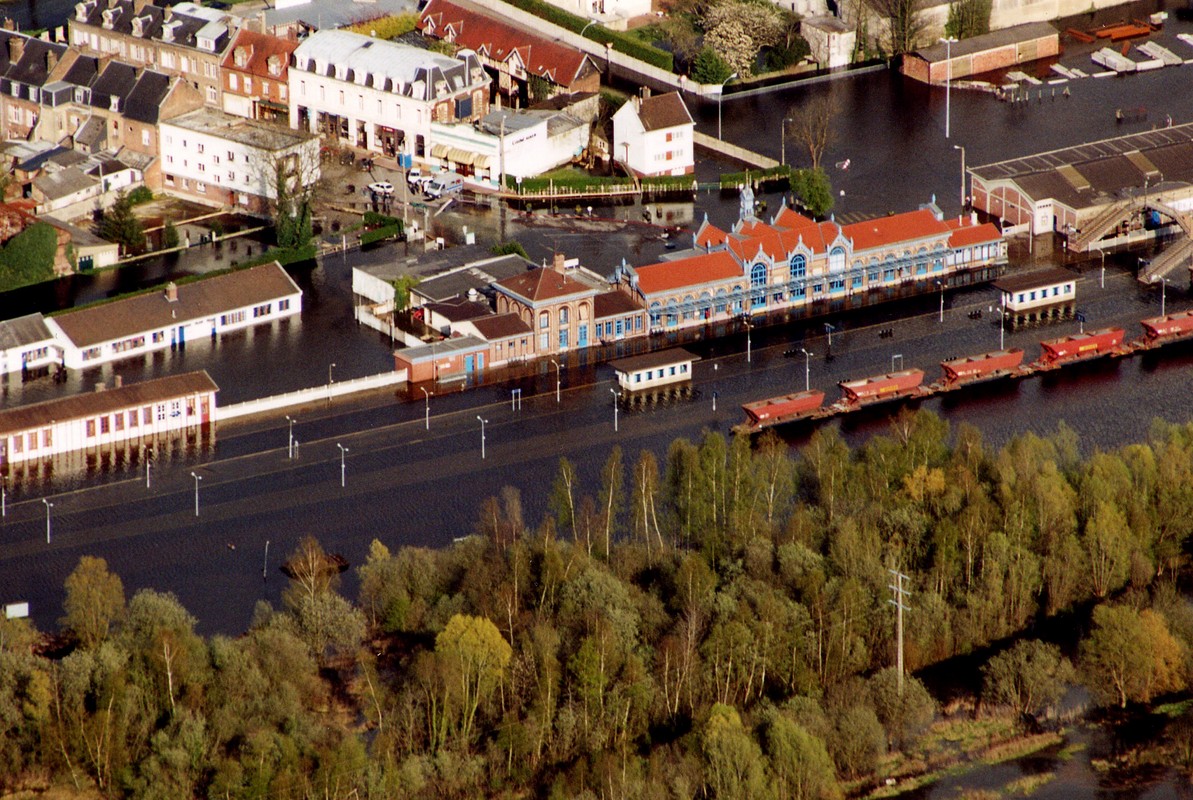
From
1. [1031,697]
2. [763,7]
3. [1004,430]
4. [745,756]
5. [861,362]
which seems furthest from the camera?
[763,7]

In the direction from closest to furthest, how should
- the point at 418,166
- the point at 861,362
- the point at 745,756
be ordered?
the point at 745,756 → the point at 861,362 → the point at 418,166

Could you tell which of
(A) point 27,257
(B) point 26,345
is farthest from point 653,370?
(A) point 27,257

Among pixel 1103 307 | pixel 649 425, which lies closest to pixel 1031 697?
pixel 649 425

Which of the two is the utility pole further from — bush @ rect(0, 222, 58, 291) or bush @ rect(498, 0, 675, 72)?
bush @ rect(498, 0, 675, 72)

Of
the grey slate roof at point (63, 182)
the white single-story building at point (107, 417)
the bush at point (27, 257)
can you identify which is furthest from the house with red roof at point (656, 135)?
the white single-story building at point (107, 417)

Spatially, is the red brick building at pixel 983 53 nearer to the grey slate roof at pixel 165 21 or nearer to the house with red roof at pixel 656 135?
the house with red roof at pixel 656 135

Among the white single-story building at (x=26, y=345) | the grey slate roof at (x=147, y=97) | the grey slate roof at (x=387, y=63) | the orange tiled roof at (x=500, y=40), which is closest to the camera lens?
the white single-story building at (x=26, y=345)

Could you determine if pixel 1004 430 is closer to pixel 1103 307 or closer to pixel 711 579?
pixel 1103 307
